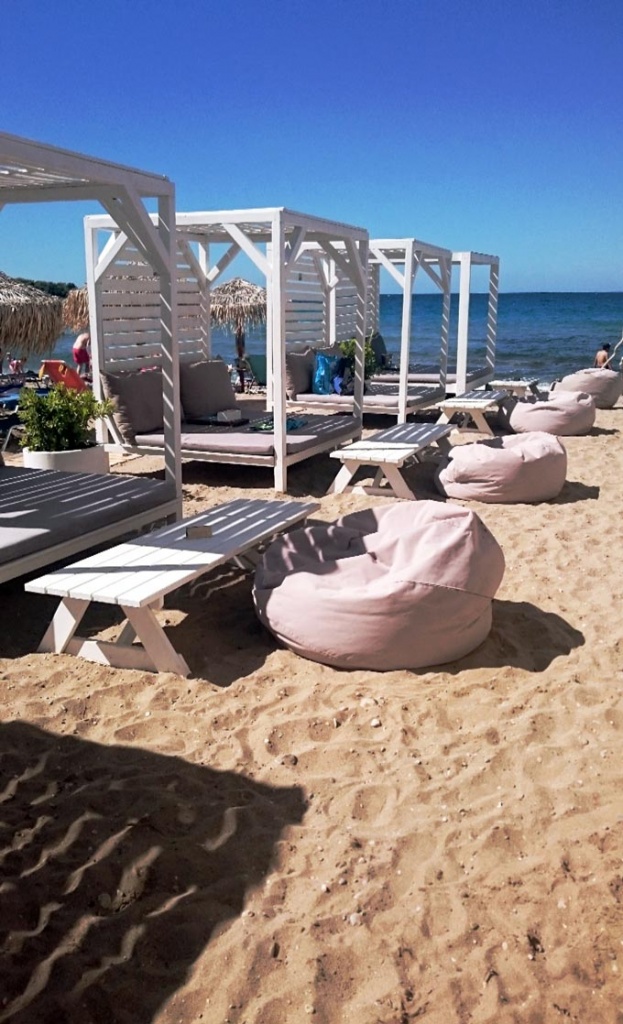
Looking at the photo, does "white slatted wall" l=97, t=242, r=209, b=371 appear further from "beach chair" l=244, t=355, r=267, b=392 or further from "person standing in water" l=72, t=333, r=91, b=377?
"beach chair" l=244, t=355, r=267, b=392

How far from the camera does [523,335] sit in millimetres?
42000

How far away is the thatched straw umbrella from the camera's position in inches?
630

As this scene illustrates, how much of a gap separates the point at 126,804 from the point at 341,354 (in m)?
9.30

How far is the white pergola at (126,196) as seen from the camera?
4.53 meters

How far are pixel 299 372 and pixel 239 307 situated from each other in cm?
583

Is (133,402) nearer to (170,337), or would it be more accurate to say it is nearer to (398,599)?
(170,337)

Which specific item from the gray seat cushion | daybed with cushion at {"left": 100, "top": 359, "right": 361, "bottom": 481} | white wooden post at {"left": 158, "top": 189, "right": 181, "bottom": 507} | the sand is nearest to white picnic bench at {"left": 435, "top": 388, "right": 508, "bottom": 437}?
daybed with cushion at {"left": 100, "top": 359, "right": 361, "bottom": 481}

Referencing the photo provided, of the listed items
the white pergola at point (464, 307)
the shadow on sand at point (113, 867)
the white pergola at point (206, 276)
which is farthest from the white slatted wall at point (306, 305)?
the shadow on sand at point (113, 867)

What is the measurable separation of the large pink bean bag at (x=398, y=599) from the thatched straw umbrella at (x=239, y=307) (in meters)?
12.3

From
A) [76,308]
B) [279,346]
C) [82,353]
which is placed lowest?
[82,353]

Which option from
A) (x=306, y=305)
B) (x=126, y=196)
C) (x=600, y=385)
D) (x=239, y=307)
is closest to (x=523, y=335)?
(x=239, y=307)

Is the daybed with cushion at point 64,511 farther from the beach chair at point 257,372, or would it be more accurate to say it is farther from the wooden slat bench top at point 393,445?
the beach chair at point 257,372

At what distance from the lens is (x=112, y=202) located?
5207 millimetres

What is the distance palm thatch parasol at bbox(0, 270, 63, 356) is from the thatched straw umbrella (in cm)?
450
